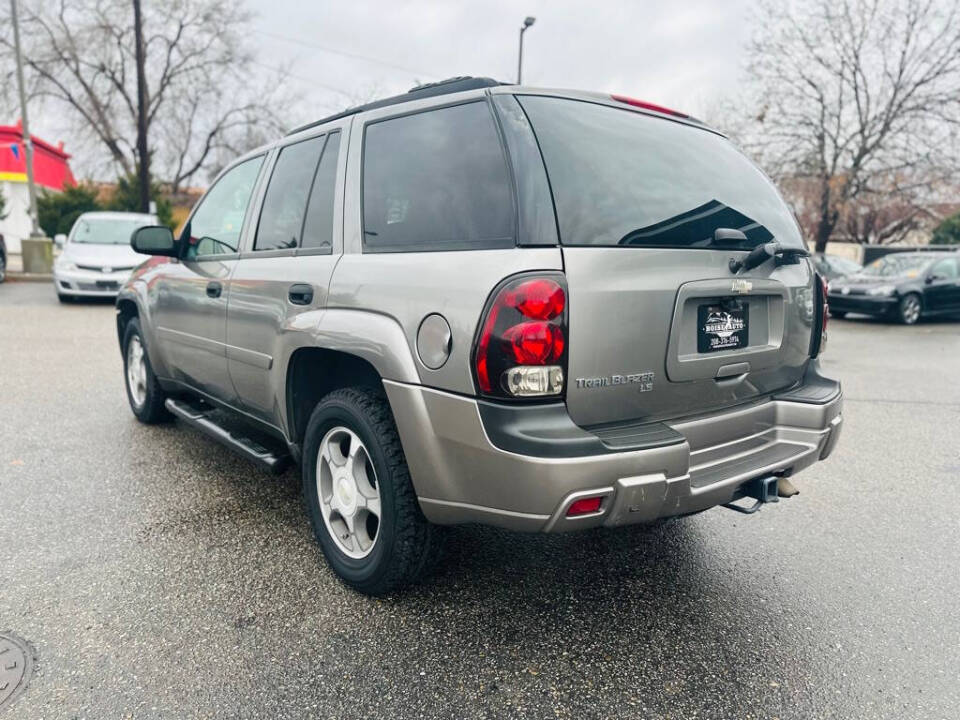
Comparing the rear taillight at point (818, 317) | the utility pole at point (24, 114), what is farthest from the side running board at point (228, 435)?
the utility pole at point (24, 114)

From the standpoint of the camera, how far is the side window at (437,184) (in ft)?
7.62

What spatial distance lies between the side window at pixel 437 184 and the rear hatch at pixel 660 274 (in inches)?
7.2

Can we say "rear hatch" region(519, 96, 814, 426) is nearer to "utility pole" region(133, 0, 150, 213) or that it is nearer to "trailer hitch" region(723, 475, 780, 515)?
"trailer hitch" region(723, 475, 780, 515)

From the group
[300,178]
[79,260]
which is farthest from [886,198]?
[300,178]

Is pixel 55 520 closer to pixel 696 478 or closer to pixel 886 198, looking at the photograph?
pixel 696 478

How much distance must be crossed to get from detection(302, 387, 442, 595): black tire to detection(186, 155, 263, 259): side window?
1.51 m

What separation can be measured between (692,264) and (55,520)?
10.4 ft

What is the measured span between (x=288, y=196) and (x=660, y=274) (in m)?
1.91

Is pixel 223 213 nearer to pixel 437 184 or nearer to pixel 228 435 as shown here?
pixel 228 435

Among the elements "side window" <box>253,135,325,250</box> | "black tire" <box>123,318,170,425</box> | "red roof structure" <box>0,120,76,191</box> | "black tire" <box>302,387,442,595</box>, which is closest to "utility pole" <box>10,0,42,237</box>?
"red roof structure" <box>0,120,76,191</box>

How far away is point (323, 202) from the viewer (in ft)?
10.1

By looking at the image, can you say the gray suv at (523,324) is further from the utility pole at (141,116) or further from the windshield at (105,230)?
the utility pole at (141,116)

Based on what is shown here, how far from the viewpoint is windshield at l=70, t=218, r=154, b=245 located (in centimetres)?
1278

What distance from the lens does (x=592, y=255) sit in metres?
2.21
